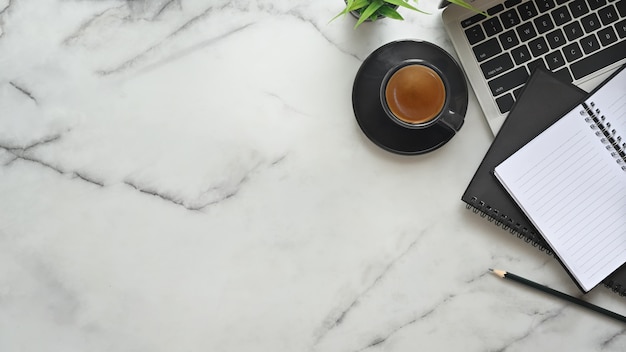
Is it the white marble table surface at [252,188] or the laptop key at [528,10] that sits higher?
the laptop key at [528,10]

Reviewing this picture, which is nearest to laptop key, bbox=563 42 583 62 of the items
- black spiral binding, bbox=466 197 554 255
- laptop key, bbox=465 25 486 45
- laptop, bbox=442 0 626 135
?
laptop, bbox=442 0 626 135

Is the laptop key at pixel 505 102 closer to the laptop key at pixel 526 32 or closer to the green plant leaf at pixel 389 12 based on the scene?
the laptop key at pixel 526 32

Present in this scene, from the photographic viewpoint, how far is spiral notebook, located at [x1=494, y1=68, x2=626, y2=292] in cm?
88

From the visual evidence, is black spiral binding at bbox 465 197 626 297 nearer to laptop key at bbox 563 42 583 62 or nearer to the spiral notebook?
the spiral notebook

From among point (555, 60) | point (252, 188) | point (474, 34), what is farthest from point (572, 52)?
point (252, 188)

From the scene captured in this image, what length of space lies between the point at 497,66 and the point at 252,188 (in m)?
0.38

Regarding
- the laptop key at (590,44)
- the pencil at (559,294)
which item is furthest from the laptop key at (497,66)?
the pencil at (559,294)

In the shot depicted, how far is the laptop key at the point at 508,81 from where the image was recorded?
890 millimetres

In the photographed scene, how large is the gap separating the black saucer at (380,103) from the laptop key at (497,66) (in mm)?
35

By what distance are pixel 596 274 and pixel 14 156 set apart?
2.75 feet

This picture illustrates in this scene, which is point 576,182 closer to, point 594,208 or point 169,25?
point 594,208

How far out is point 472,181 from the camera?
0.90 metres

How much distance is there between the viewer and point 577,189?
0.89m

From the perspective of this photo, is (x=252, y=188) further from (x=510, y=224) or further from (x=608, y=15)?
(x=608, y=15)
